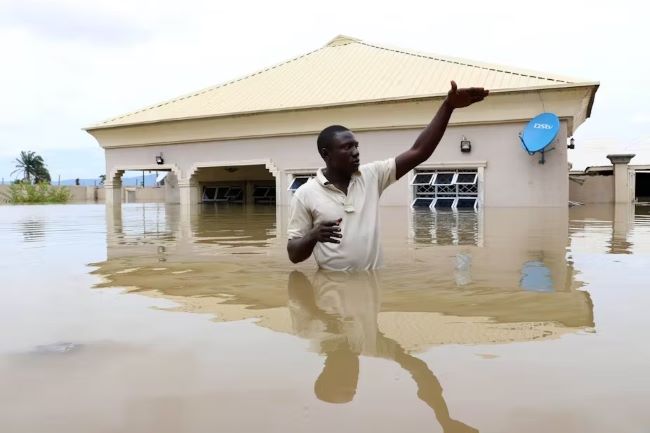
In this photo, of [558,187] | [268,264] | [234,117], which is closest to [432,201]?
[558,187]

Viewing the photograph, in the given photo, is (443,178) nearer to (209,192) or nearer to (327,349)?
(209,192)

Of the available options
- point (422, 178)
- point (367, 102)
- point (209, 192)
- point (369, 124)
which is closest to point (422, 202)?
point (422, 178)

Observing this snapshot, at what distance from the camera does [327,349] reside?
6.64 ft

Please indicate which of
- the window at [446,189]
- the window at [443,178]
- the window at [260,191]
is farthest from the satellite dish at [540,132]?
the window at [260,191]

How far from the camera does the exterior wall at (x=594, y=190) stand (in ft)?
67.7

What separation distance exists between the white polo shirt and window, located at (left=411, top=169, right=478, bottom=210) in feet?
39.5

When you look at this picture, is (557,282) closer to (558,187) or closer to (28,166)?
(558,187)

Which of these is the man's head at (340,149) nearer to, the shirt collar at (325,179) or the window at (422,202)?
the shirt collar at (325,179)

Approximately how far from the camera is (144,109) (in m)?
21.4

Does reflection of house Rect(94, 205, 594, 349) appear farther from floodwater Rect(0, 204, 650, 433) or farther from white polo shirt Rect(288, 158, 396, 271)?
white polo shirt Rect(288, 158, 396, 271)

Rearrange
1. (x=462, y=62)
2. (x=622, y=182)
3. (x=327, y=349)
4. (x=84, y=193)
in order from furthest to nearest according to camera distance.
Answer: (x=84, y=193), (x=622, y=182), (x=462, y=62), (x=327, y=349)

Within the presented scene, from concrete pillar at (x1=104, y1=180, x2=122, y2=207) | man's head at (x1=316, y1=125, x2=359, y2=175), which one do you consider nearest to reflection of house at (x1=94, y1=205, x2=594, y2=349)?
man's head at (x1=316, y1=125, x2=359, y2=175)

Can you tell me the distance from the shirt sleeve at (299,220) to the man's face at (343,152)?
0.36m

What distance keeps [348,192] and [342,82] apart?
15183 mm
